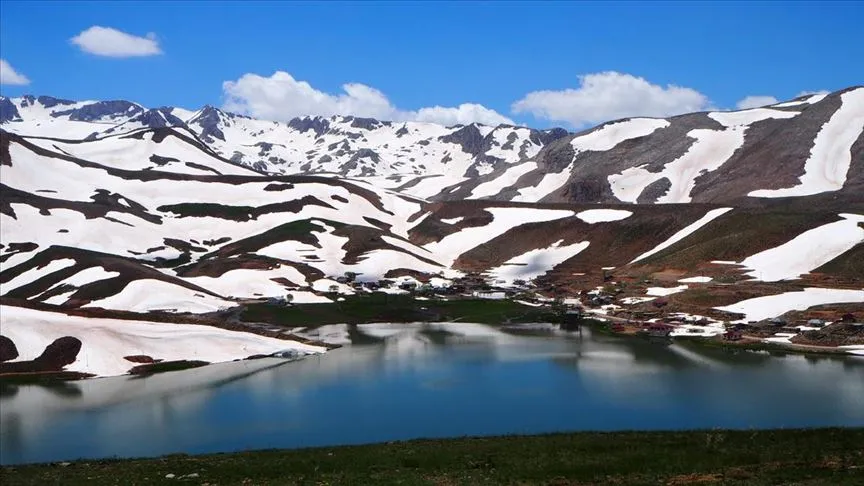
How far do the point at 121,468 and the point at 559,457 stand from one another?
19.0 meters

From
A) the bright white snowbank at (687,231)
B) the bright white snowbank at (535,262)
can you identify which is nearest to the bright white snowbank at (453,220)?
the bright white snowbank at (535,262)

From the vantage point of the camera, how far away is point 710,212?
14312 centimetres

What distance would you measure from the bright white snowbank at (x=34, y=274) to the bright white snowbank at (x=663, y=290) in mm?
83904

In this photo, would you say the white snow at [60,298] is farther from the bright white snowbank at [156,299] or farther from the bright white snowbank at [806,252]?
the bright white snowbank at [806,252]

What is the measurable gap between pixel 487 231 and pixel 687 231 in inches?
1890

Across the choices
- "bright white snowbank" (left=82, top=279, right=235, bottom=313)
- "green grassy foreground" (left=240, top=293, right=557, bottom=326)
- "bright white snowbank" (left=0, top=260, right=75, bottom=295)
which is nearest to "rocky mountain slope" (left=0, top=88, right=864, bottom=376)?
"bright white snowbank" (left=82, top=279, right=235, bottom=313)

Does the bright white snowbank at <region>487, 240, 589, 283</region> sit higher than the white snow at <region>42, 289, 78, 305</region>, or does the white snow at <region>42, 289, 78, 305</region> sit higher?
the bright white snowbank at <region>487, 240, 589, 283</region>

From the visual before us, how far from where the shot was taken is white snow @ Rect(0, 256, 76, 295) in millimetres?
109812

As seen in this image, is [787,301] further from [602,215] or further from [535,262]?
[602,215]

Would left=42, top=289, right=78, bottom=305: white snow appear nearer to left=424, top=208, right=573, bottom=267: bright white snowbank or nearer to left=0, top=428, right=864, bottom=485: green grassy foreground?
left=0, top=428, right=864, bottom=485: green grassy foreground

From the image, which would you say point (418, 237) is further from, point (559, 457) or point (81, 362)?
point (559, 457)

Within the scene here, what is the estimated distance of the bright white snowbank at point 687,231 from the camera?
134 m

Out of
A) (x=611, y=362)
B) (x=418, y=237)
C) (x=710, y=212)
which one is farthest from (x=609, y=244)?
(x=611, y=362)

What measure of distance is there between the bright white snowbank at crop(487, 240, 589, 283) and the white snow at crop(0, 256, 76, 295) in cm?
7097
